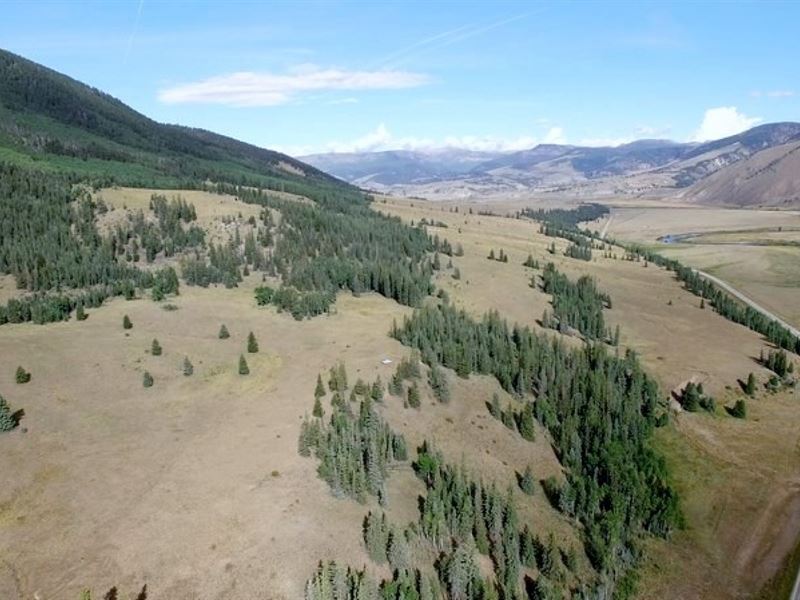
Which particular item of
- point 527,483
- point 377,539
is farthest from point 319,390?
point 377,539

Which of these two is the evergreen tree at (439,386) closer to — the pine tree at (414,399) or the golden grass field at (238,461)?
the golden grass field at (238,461)

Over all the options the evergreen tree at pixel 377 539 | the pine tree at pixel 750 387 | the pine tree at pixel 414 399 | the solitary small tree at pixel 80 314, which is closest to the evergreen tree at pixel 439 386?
the pine tree at pixel 414 399

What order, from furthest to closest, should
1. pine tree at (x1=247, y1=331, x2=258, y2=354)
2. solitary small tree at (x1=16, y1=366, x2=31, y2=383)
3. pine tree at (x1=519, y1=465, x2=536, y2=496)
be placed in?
pine tree at (x1=247, y1=331, x2=258, y2=354) → solitary small tree at (x1=16, y1=366, x2=31, y2=383) → pine tree at (x1=519, y1=465, x2=536, y2=496)

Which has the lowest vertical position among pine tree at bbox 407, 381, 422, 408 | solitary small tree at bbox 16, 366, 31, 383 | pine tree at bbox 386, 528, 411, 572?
pine tree at bbox 386, 528, 411, 572

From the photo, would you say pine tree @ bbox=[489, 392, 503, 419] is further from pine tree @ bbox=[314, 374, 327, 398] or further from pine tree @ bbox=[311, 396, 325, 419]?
pine tree @ bbox=[311, 396, 325, 419]

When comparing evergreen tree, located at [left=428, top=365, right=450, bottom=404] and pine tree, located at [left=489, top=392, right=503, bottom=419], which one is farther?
evergreen tree, located at [left=428, top=365, right=450, bottom=404]

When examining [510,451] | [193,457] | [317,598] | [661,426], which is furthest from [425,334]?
[317,598]

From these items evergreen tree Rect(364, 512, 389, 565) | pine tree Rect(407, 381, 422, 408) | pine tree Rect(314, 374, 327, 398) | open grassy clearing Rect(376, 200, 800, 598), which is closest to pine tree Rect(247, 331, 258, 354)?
pine tree Rect(314, 374, 327, 398)

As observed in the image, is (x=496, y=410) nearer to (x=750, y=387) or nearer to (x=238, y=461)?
(x=238, y=461)
